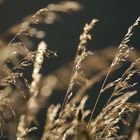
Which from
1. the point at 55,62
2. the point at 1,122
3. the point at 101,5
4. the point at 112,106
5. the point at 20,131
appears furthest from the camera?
the point at 101,5

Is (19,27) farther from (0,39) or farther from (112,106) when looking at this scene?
(112,106)

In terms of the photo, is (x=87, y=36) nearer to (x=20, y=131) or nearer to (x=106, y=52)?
(x=106, y=52)

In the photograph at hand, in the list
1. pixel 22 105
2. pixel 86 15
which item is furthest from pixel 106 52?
pixel 86 15

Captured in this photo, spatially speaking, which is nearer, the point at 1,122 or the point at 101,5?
the point at 1,122

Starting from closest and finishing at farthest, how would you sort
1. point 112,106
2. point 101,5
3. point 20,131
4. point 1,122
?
point 1,122 < point 112,106 < point 20,131 < point 101,5

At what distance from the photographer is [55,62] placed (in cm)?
877

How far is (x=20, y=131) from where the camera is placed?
8.04ft

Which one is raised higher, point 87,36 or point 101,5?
point 87,36

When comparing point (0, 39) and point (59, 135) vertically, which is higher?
point (0, 39)

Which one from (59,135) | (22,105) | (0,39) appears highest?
(0,39)

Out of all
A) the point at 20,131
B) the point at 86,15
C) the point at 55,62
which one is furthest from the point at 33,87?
the point at 86,15

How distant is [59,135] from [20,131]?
228mm

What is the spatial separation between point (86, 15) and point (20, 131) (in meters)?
6.95

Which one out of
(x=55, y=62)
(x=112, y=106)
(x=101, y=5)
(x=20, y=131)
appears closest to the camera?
(x=112, y=106)
